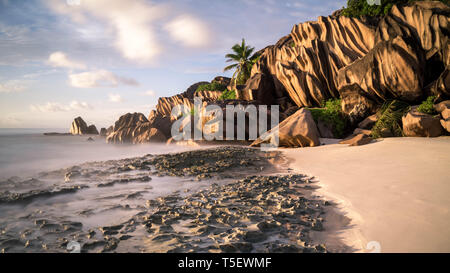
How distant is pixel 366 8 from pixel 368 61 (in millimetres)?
10802

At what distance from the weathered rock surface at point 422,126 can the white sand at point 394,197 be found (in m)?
2.63

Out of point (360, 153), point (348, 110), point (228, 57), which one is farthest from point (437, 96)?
point (228, 57)

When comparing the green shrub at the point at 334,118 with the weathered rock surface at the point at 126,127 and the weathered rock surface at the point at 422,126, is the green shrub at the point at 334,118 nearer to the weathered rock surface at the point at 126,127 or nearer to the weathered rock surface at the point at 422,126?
the weathered rock surface at the point at 422,126

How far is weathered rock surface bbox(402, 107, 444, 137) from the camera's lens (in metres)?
7.29

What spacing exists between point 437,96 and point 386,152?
6.22 metres

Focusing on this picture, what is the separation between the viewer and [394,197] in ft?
9.36

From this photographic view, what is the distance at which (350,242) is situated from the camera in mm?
2047

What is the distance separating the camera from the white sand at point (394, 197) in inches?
77.5

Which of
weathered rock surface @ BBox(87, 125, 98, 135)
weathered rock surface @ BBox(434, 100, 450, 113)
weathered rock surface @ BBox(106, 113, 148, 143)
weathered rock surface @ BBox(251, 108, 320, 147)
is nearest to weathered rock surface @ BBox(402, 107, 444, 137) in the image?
weathered rock surface @ BBox(434, 100, 450, 113)

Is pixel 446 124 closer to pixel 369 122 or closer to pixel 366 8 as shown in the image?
pixel 369 122

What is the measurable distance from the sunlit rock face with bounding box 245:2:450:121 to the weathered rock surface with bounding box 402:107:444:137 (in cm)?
277

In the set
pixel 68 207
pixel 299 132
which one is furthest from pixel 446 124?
pixel 68 207

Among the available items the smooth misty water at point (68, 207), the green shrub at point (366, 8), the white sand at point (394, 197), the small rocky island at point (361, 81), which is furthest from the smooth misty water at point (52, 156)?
the green shrub at point (366, 8)

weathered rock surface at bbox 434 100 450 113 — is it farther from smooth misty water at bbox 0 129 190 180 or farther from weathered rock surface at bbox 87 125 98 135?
weathered rock surface at bbox 87 125 98 135
